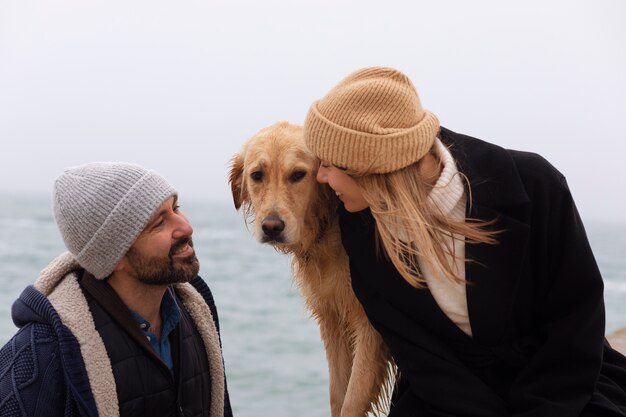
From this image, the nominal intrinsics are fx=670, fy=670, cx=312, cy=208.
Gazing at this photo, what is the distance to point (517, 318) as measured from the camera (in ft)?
8.63

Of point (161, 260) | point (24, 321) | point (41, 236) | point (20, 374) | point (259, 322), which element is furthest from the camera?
point (41, 236)

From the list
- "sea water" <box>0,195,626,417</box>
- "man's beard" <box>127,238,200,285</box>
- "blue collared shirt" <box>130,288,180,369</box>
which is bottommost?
"sea water" <box>0,195,626,417</box>

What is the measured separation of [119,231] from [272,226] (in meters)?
0.72

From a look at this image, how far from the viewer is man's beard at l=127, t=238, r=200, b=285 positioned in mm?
2764

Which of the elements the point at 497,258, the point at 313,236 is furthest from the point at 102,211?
the point at 497,258

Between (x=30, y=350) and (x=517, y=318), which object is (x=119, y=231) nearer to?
(x=30, y=350)

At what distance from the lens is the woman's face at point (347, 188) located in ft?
9.02

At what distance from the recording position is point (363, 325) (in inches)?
127

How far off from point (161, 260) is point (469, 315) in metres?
1.26

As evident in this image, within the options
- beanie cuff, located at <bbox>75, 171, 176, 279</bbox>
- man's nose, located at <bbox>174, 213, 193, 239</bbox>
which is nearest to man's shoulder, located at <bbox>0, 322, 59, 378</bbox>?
beanie cuff, located at <bbox>75, 171, 176, 279</bbox>

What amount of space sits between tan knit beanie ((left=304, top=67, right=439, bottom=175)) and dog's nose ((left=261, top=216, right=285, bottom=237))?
558 mm

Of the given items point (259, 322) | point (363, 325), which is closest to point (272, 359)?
point (259, 322)

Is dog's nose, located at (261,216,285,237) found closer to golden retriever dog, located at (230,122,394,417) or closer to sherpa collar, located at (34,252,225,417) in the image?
golden retriever dog, located at (230,122,394,417)

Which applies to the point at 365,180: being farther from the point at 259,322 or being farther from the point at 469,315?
the point at 259,322
